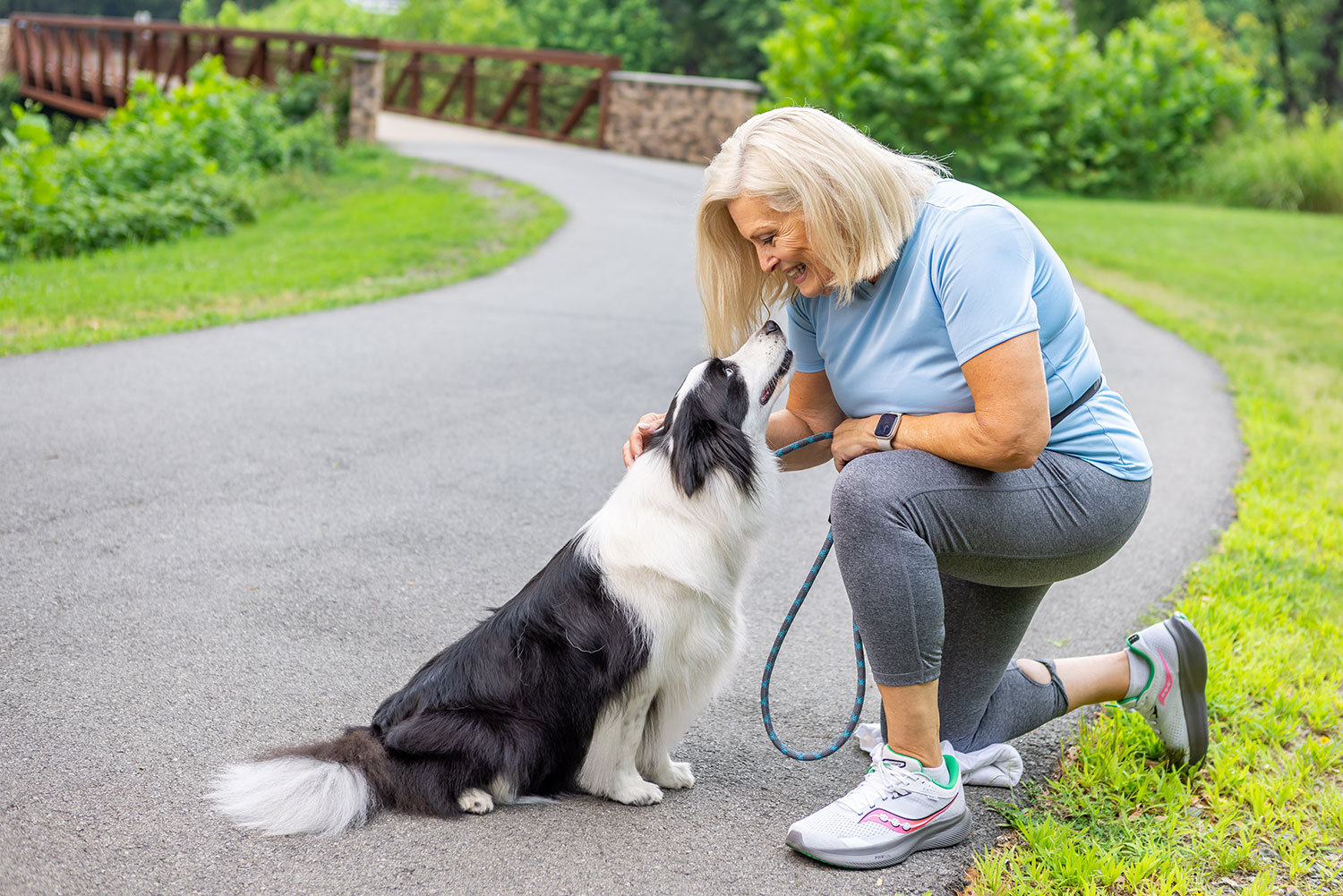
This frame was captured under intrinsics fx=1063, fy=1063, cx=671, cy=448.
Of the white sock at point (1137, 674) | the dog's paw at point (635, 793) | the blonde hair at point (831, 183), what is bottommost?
the dog's paw at point (635, 793)

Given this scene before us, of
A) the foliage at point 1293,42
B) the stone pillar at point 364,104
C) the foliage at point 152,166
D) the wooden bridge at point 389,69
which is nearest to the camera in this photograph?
the foliage at point 152,166

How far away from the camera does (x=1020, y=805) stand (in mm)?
2832

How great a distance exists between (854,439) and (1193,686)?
4.13ft

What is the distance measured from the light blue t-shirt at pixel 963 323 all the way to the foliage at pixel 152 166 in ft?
32.2

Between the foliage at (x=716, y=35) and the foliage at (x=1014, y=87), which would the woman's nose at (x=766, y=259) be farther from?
the foliage at (x=716, y=35)

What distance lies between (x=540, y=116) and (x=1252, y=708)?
883 inches

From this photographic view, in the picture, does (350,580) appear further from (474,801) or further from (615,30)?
(615,30)

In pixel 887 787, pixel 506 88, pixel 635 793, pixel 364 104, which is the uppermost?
pixel 506 88

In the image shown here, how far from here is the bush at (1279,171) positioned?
1995 cm

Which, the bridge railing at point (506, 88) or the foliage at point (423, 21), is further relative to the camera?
the foliage at point (423, 21)

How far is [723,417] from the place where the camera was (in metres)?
2.66

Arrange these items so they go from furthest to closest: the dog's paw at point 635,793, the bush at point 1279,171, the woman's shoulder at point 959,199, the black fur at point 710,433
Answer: the bush at point 1279,171
the dog's paw at point 635,793
the black fur at point 710,433
the woman's shoulder at point 959,199

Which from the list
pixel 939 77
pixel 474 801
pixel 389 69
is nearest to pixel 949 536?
pixel 474 801

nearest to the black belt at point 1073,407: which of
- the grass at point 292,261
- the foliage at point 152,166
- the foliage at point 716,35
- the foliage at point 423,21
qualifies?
the grass at point 292,261
